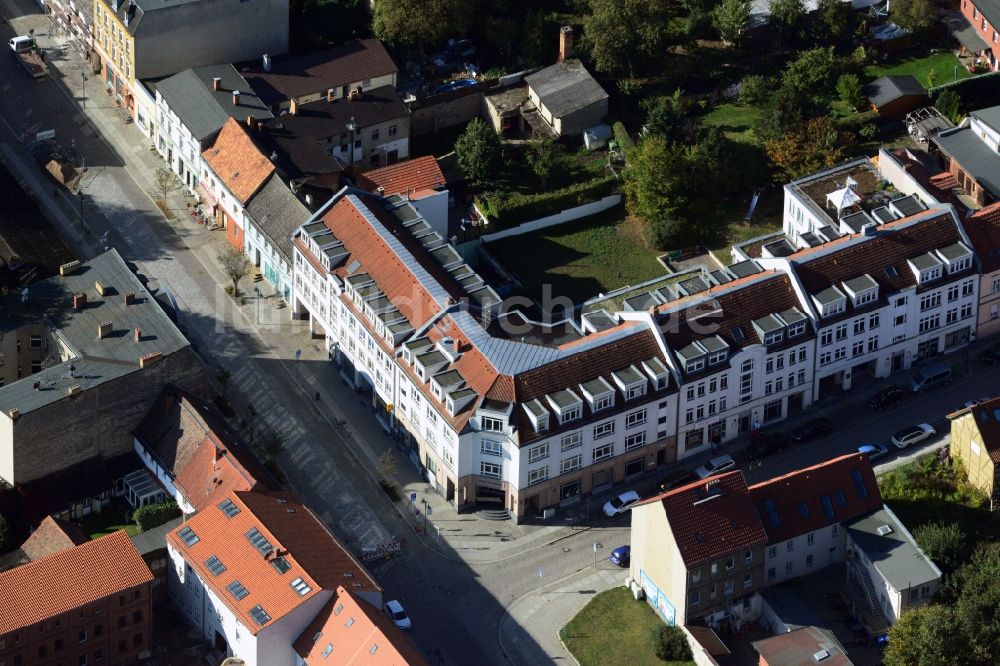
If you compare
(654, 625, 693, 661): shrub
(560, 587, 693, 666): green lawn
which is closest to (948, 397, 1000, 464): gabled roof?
(654, 625, 693, 661): shrub

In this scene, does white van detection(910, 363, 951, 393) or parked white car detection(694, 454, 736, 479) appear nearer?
parked white car detection(694, 454, 736, 479)

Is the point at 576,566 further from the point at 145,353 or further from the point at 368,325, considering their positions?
the point at 145,353

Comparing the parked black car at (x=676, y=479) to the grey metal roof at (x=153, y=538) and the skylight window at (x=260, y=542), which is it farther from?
the grey metal roof at (x=153, y=538)

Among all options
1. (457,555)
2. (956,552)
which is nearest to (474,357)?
(457,555)

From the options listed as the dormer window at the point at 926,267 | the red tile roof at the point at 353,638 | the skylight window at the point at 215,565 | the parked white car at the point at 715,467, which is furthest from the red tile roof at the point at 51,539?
the dormer window at the point at 926,267

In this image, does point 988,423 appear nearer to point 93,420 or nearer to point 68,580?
point 93,420

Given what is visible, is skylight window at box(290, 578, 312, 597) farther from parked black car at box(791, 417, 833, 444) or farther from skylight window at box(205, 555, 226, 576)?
parked black car at box(791, 417, 833, 444)
